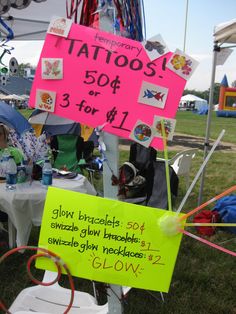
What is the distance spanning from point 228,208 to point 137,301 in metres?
1.91

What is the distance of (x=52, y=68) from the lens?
117cm

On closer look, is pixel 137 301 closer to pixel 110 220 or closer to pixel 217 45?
pixel 110 220

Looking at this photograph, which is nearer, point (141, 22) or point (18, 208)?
point (141, 22)

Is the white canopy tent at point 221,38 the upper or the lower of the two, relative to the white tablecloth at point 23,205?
upper

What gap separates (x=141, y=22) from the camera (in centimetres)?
159

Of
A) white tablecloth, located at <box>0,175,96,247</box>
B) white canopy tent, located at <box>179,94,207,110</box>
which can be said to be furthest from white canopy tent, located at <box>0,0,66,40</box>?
white canopy tent, located at <box>179,94,207,110</box>

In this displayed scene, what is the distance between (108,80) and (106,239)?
0.56 metres

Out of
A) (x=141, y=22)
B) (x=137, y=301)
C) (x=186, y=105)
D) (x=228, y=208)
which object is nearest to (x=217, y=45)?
(x=228, y=208)

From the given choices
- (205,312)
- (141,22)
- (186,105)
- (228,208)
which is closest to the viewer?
(141,22)

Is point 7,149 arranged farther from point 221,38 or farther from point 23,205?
point 221,38

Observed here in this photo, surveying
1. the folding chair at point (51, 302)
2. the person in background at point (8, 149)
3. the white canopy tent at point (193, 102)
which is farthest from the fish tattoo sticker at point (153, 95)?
the white canopy tent at point (193, 102)

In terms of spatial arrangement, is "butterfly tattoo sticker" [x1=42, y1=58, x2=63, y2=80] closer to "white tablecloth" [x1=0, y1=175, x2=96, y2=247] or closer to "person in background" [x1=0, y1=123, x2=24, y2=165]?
"white tablecloth" [x1=0, y1=175, x2=96, y2=247]

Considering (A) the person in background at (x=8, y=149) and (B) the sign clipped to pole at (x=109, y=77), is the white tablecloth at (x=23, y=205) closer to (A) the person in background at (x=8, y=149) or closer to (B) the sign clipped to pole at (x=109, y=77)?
(A) the person in background at (x=8, y=149)

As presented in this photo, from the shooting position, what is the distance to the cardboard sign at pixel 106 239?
121 centimetres
